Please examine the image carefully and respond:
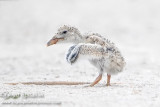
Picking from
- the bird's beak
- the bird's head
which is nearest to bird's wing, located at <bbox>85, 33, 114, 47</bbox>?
the bird's head

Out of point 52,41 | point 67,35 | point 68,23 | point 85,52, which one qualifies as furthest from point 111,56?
point 68,23

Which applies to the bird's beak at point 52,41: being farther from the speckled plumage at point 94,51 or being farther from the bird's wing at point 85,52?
the bird's wing at point 85,52

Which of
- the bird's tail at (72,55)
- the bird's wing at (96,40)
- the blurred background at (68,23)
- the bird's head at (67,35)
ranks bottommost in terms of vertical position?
the bird's tail at (72,55)

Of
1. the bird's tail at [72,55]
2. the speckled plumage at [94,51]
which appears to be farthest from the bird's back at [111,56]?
the bird's tail at [72,55]

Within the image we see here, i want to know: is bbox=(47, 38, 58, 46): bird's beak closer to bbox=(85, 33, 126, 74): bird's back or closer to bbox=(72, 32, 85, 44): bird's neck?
bbox=(72, 32, 85, 44): bird's neck

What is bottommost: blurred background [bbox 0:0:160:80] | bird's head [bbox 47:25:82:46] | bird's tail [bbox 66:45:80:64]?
bird's tail [bbox 66:45:80:64]

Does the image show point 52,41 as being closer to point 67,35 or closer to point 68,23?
point 67,35

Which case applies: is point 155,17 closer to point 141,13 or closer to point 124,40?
point 141,13
